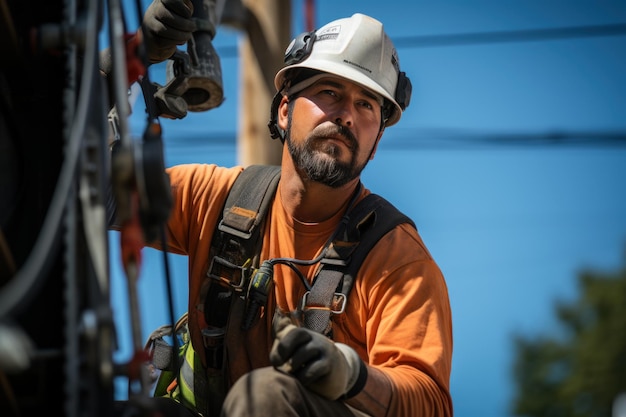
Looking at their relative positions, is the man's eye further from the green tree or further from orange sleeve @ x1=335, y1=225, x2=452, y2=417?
the green tree

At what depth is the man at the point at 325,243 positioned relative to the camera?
13.0 feet

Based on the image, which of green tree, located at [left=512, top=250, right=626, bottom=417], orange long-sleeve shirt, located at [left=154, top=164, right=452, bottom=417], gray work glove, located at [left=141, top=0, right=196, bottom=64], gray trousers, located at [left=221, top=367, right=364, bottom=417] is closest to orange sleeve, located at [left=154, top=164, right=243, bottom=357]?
orange long-sleeve shirt, located at [left=154, top=164, right=452, bottom=417]

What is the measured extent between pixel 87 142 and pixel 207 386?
178 cm

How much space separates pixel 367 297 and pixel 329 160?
2.22ft

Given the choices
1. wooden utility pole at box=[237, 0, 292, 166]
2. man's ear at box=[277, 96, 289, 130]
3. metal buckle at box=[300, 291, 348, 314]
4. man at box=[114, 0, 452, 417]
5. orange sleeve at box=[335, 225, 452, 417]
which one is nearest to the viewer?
man at box=[114, 0, 452, 417]

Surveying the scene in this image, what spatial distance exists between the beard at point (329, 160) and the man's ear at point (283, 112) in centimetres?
37

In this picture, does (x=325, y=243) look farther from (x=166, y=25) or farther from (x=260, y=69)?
(x=260, y=69)

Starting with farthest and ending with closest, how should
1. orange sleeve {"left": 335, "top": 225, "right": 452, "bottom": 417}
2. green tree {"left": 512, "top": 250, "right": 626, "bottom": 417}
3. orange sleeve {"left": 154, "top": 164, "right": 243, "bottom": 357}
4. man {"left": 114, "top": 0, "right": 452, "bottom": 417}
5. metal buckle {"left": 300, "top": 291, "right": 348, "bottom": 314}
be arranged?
green tree {"left": 512, "top": 250, "right": 626, "bottom": 417} → orange sleeve {"left": 154, "top": 164, "right": 243, "bottom": 357} → metal buckle {"left": 300, "top": 291, "right": 348, "bottom": 314} → orange sleeve {"left": 335, "top": 225, "right": 452, "bottom": 417} → man {"left": 114, "top": 0, "right": 452, "bottom": 417}

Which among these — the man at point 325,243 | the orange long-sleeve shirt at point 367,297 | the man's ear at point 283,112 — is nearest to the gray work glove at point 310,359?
the man at point 325,243

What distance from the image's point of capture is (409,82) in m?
5.32

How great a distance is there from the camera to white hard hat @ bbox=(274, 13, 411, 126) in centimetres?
505

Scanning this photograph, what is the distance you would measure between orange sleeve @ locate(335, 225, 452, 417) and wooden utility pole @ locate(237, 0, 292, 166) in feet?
12.0

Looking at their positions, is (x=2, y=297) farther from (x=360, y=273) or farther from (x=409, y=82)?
(x=409, y=82)

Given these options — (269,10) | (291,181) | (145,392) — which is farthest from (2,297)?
(269,10)
